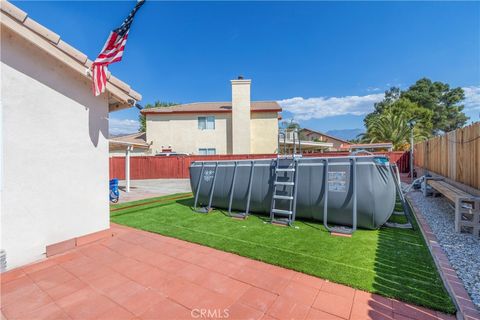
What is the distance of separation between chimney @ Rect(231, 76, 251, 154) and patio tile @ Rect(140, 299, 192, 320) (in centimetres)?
1846

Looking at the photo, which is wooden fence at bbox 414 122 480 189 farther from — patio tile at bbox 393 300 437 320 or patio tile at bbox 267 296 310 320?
patio tile at bbox 267 296 310 320

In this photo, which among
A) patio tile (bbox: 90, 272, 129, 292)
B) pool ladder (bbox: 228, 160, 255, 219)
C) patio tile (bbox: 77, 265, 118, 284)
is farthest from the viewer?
pool ladder (bbox: 228, 160, 255, 219)

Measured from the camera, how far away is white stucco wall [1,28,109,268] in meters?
3.34

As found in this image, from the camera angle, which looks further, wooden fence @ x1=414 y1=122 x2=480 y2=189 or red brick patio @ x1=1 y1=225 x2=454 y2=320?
wooden fence @ x1=414 y1=122 x2=480 y2=189

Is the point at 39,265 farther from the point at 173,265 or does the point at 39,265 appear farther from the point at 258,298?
the point at 258,298

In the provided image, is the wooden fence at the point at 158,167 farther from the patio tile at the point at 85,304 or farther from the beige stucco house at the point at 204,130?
the patio tile at the point at 85,304

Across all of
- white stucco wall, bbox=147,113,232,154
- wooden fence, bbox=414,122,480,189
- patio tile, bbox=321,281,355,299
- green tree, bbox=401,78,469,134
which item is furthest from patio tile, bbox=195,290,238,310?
green tree, bbox=401,78,469,134

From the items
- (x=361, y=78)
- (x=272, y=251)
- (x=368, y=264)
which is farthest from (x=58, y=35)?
(x=361, y=78)

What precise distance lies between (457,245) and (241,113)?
18.2 meters

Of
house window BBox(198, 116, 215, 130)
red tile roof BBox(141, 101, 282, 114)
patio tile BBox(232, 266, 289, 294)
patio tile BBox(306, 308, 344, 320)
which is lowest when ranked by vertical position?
patio tile BBox(232, 266, 289, 294)

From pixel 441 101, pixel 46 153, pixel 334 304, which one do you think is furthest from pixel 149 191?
pixel 441 101

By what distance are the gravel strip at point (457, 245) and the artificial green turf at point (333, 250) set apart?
0.28 metres

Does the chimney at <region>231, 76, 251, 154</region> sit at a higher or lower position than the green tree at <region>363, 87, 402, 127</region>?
lower

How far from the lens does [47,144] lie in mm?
3762
